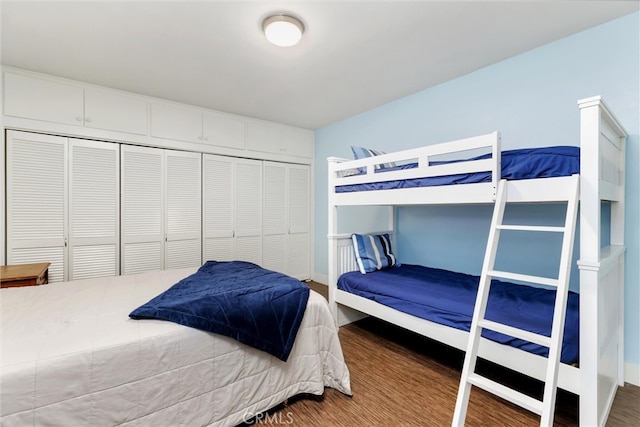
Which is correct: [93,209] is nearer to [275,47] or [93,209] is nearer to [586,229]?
[275,47]

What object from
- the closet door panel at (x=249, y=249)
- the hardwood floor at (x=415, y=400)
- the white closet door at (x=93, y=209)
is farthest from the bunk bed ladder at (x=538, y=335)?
the white closet door at (x=93, y=209)

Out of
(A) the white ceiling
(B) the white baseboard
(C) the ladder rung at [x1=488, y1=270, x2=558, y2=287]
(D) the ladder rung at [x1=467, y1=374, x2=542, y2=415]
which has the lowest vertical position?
(B) the white baseboard

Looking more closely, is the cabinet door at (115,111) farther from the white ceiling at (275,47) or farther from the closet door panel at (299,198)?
the closet door panel at (299,198)

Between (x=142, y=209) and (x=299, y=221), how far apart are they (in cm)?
215

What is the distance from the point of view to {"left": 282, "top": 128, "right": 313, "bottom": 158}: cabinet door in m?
4.41

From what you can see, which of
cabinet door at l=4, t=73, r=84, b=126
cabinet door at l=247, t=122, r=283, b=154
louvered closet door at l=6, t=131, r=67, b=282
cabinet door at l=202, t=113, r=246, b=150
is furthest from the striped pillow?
cabinet door at l=4, t=73, r=84, b=126

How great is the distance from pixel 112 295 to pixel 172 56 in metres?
1.96

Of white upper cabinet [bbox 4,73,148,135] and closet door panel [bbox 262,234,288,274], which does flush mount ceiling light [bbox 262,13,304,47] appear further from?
closet door panel [bbox 262,234,288,274]

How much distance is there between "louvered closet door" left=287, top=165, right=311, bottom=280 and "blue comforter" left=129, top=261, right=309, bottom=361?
2579mm

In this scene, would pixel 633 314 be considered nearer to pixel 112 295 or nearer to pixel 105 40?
pixel 112 295

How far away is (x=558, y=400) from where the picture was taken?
5.92ft

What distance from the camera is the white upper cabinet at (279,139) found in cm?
409

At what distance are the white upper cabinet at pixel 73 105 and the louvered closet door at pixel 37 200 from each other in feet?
0.75

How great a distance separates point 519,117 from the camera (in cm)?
246
